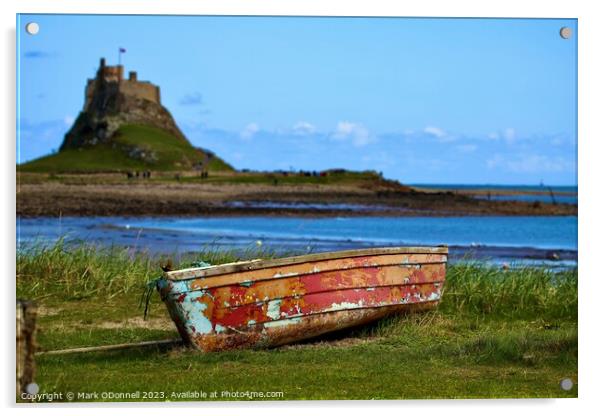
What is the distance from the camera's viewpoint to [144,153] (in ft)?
165

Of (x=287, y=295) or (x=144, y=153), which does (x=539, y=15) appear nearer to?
(x=287, y=295)

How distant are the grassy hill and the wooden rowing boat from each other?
33.7 meters

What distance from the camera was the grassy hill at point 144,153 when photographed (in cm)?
4680

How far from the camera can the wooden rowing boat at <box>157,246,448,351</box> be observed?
8.91 metres

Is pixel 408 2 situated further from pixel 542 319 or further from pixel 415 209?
pixel 415 209

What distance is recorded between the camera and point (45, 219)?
2356cm

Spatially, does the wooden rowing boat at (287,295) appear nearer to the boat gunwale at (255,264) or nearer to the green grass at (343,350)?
the boat gunwale at (255,264)

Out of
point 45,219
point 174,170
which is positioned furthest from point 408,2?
point 174,170

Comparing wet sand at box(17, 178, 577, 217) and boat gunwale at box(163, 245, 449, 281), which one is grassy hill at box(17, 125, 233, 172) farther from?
boat gunwale at box(163, 245, 449, 281)

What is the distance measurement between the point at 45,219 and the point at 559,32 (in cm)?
1682

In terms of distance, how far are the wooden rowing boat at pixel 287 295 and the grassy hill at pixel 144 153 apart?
110 ft

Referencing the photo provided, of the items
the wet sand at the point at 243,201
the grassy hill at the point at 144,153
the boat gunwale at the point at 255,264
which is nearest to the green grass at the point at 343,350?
the boat gunwale at the point at 255,264

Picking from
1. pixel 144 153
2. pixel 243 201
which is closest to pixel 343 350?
pixel 243 201

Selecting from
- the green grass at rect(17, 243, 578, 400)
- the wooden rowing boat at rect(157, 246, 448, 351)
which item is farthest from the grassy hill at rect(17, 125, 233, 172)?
the wooden rowing boat at rect(157, 246, 448, 351)
